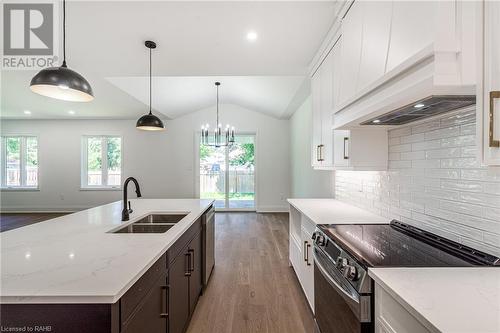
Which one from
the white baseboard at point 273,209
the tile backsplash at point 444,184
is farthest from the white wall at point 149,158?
the tile backsplash at point 444,184

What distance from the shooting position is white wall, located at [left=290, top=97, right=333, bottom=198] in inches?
154

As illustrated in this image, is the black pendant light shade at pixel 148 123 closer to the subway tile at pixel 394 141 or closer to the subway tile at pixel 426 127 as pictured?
the subway tile at pixel 394 141

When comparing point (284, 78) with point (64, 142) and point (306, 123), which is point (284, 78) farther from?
point (64, 142)

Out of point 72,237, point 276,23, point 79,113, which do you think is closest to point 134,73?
point 276,23

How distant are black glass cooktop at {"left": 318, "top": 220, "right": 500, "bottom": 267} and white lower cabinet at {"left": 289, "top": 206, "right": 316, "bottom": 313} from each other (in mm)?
532

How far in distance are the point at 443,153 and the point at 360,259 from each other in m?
0.86

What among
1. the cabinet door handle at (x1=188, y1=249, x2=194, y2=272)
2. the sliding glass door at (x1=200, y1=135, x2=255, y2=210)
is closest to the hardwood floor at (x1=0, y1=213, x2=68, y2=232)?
the sliding glass door at (x1=200, y1=135, x2=255, y2=210)

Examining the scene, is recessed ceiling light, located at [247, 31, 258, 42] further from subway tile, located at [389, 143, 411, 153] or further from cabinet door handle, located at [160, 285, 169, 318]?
cabinet door handle, located at [160, 285, 169, 318]

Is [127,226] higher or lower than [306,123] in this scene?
lower

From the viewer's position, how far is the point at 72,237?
1.56m

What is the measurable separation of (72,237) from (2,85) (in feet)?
15.0

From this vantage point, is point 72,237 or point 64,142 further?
point 64,142

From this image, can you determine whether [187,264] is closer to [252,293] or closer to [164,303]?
[164,303]

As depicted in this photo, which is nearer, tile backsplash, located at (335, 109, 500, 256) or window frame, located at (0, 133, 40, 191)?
tile backsplash, located at (335, 109, 500, 256)
